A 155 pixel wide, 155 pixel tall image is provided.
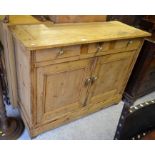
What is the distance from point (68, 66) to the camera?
127 cm

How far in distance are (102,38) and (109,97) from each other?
0.83m

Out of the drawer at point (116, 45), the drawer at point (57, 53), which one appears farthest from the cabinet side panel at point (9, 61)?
the drawer at point (116, 45)

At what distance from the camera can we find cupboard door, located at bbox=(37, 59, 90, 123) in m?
1.23

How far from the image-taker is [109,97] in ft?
6.21

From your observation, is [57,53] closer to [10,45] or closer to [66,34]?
[66,34]

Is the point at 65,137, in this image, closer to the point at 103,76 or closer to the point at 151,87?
the point at 103,76

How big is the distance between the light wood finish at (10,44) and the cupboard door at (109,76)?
67 centimetres

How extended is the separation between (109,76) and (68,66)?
548 millimetres

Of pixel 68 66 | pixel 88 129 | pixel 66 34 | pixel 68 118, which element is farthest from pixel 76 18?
pixel 88 129

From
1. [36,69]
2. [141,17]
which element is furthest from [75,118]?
[141,17]

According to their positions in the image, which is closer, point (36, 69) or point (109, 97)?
point (36, 69)

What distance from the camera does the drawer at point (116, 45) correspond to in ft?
4.32

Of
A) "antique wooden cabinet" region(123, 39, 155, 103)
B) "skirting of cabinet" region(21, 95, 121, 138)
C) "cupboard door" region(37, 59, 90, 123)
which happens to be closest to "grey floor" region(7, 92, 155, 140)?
"skirting of cabinet" region(21, 95, 121, 138)

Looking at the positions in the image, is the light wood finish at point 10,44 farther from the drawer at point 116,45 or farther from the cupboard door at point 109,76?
the cupboard door at point 109,76
